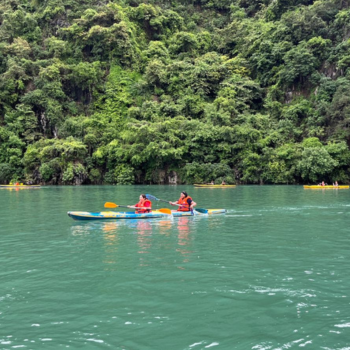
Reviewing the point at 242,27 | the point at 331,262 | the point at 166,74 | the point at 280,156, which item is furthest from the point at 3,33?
the point at 331,262

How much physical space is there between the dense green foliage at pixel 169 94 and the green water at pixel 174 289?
33.6 metres

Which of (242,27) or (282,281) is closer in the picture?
(282,281)

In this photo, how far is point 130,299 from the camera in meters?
6.54

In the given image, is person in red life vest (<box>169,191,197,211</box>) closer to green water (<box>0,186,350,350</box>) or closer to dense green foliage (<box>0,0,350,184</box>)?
green water (<box>0,186,350,350</box>)

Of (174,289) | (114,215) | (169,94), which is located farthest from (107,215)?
(169,94)

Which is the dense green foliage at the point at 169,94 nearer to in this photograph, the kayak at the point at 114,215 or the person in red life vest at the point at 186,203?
the person in red life vest at the point at 186,203

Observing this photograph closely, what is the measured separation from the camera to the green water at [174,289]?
5.14 metres

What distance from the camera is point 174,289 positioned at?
708 cm

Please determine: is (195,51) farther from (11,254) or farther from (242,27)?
(11,254)

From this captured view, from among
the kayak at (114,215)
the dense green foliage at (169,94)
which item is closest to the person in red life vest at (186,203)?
the kayak at (114,215)

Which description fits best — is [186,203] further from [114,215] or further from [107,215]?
[107,215]

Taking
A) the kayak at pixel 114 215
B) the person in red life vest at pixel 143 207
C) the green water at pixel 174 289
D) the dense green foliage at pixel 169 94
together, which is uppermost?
the dense green foliage at pixel 169 94

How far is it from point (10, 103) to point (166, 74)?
22861 mm

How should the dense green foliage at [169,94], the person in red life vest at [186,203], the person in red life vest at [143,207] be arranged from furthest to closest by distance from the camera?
the dense green foliage at [169,94] < the person in red life vest at [186,203] < the person in red life vest at [143,207]
